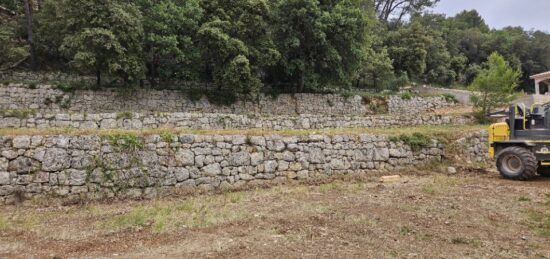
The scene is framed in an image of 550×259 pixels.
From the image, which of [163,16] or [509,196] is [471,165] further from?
[163,16]

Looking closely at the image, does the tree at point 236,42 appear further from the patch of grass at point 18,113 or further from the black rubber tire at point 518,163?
the black rubber tire at point 518,163

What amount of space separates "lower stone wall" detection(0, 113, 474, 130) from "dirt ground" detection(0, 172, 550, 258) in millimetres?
6204

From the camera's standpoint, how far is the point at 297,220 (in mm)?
7348

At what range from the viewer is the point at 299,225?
705 centimetres

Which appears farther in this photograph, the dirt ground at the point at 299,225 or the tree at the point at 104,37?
the tree at the point at 104,37

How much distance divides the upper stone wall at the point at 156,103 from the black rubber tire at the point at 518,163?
15.1 m

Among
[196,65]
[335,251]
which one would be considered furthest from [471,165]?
[196,65]

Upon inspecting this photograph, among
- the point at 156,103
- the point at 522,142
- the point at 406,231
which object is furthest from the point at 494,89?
the point at 406,231

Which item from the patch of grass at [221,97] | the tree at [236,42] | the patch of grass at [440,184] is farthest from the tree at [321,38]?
the patch of grass at [440,184]

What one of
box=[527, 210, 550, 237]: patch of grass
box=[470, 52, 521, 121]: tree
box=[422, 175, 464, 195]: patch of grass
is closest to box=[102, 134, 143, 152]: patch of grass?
box=[422, 175, 464, 195]: patch of grass

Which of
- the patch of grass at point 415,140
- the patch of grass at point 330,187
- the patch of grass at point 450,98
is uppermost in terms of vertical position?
the patch of grass at point 450,98

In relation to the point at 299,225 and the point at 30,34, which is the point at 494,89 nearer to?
the point at 299,225

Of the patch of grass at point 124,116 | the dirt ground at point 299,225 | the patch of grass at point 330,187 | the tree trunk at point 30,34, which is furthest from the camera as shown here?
the tree trunk at point 30,34

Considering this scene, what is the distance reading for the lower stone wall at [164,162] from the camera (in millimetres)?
8609
